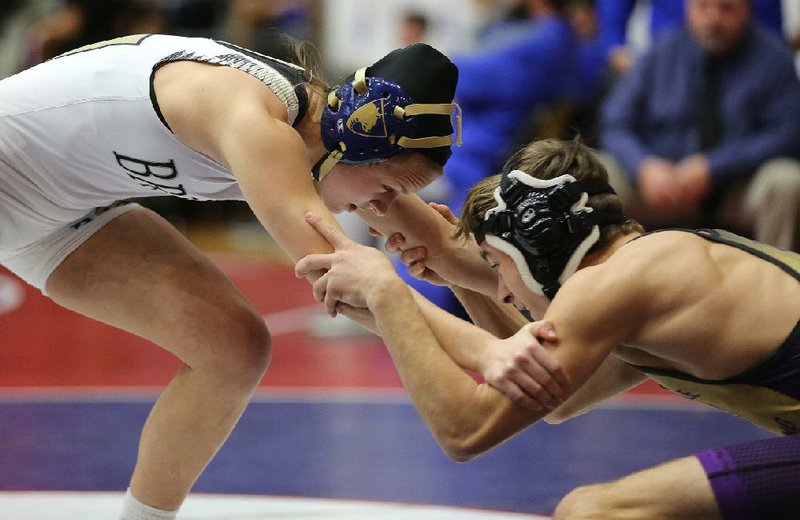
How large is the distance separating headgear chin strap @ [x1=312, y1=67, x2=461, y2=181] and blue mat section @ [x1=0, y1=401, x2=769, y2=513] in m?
1.46

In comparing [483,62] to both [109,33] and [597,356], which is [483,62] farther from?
[597,356]

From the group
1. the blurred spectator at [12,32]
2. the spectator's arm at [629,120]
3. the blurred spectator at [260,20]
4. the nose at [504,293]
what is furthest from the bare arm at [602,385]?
the blurred spectator at [12,32]

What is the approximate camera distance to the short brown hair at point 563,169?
10.2 ft

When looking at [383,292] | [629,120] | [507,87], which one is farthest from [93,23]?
[383,292]

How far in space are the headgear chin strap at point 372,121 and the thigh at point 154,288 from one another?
54 centimetres

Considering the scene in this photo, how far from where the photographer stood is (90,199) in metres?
3.69

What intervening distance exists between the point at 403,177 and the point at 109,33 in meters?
8.38

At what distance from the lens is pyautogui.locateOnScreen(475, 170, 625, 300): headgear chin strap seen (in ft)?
9.93

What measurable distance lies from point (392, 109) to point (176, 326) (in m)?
0.89

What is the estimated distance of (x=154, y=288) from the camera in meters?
3.72

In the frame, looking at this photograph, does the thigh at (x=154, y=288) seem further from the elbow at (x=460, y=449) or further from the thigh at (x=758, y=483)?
the thigh at (x=758, y=483)

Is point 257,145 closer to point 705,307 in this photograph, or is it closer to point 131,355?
point 705,307

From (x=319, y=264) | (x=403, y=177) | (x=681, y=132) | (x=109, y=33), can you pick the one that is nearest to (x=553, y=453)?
(x=403, y=177)

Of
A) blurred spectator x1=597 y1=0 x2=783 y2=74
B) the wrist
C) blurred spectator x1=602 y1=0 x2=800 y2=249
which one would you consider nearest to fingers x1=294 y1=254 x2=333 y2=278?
the wrist
